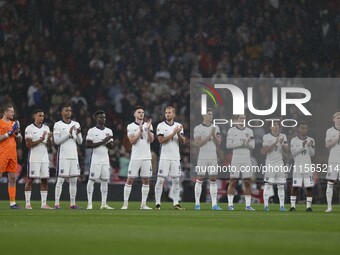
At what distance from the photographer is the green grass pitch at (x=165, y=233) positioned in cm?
1123

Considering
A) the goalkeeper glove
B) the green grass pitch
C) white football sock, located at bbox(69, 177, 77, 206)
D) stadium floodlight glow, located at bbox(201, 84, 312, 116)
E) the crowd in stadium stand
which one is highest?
the crowd in stadium stand

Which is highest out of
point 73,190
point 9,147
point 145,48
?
point 145,48

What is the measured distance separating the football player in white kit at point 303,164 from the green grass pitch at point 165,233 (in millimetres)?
2923

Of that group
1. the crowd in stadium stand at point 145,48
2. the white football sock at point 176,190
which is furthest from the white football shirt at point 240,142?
the crowd in stadium stand at point 145,48

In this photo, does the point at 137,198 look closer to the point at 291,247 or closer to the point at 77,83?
the point at 77,83

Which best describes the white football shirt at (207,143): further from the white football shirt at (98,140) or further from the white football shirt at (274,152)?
the white football shirt at (98,140)

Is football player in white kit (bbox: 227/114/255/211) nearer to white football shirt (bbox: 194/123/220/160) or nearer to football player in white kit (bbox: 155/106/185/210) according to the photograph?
white football shirt (bbox: 194/123/220/160)

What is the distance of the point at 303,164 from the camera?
22203 millimetres

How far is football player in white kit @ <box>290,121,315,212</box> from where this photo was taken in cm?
2197

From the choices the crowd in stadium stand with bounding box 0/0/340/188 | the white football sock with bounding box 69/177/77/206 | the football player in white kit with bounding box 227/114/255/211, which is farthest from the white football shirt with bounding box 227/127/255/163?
the crowd in stadium stand with bounding box 0/0/340/188

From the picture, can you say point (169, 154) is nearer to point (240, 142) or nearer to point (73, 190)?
point (240, 142)

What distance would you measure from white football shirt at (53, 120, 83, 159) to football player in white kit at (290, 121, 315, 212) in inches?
215

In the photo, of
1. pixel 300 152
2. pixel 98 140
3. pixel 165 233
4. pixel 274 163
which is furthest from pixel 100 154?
pixel 165 233

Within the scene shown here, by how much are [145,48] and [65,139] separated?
13.6 metres
